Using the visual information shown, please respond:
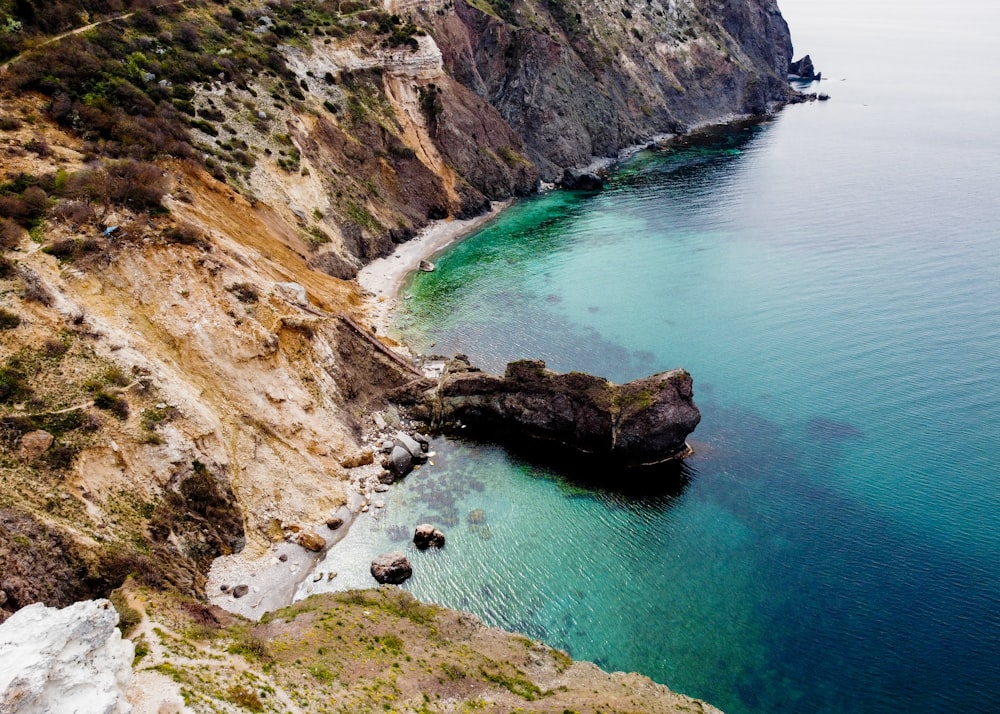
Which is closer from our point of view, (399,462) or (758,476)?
(758,476)

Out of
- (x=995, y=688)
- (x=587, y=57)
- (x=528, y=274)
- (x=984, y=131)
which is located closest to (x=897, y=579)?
(x=995, y=688)

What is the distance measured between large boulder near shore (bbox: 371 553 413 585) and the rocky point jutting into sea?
5707 mm

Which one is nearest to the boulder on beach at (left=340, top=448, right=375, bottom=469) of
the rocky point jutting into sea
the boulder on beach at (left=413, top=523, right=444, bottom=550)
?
the rocky point jutting into sea

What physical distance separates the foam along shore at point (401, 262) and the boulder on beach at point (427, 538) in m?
28.7

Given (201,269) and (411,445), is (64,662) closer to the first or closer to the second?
(411,445)

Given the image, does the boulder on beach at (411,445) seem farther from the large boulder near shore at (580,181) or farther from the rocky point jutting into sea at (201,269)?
the large boulder near shore at (580,181)

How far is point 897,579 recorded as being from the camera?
38844 mm

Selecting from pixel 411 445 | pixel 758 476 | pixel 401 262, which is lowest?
pixel 758 476

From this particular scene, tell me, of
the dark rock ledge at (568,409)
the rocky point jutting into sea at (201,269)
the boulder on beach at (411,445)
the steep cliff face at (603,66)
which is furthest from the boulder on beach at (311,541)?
the steep cliff face at (603,66)

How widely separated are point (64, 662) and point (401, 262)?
2584 inches

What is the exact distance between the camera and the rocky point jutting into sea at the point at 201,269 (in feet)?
113

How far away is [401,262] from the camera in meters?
82.8

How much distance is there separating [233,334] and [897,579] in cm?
4823

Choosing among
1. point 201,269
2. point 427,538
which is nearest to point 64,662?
point 427,538
